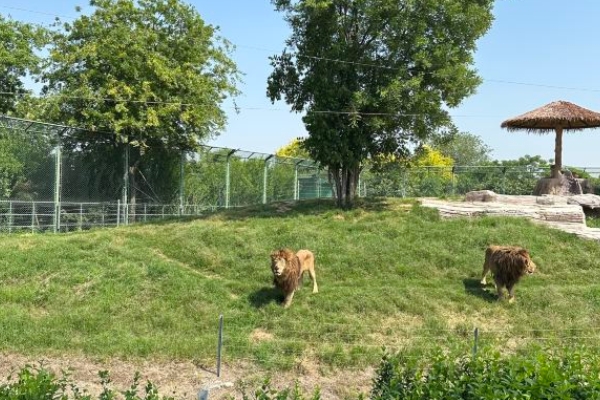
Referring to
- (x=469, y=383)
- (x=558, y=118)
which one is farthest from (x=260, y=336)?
(x=558, y=118)

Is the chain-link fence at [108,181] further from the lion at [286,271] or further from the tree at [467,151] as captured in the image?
the tree at [467,151]

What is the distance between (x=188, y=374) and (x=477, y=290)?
5.51 m

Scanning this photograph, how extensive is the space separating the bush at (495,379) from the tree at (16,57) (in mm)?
21233

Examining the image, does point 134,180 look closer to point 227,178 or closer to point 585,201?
point 227,178

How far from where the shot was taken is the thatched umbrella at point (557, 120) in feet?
60.2

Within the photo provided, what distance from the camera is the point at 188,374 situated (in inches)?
316

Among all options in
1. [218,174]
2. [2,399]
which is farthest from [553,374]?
[218,174]

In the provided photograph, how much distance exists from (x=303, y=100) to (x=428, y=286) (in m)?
7.74

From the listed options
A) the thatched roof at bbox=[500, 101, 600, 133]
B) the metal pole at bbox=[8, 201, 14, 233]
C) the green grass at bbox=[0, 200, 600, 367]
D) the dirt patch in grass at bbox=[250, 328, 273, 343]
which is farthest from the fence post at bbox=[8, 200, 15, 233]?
the thatched roof at bbox=[500, 101, 600, 133]

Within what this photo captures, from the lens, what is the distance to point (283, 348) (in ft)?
28.6

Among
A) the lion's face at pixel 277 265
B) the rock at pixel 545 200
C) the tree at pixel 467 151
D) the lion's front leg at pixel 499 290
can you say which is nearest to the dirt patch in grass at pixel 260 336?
the lion's face at pixel 277 265

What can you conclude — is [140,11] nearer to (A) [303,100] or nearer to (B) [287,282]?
(A) [303,100]

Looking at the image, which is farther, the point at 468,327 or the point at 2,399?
the point at 468,327

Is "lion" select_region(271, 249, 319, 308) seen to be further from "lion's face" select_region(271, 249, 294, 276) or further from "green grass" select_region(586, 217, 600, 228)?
"green grass" select_region(586, 217, 600, 228)
